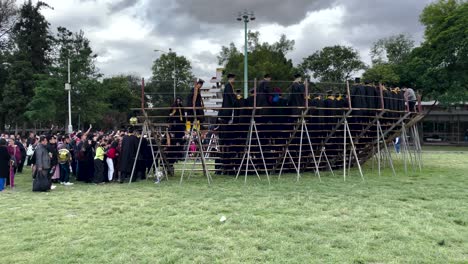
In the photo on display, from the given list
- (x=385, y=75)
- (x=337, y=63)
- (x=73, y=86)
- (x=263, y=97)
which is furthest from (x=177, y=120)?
(x=337, y=63)

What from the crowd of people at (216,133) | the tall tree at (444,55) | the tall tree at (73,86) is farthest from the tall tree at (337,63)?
the crowd of people at (216,133)

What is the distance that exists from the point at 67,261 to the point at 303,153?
1015cm

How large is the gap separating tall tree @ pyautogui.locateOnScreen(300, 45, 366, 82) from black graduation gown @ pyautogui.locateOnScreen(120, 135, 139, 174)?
47.1 meters

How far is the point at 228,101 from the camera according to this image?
12453 mm

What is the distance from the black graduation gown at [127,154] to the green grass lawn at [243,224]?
2.02 meters

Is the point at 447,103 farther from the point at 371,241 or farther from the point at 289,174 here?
the point at 371,241

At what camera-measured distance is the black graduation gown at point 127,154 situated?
13.1 meters

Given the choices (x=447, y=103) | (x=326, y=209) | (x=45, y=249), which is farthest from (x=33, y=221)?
(x=447, y=103)

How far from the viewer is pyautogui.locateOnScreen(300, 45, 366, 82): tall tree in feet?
186

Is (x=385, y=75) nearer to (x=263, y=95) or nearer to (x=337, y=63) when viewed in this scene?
(x=337, y=63)

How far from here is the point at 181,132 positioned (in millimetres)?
12906

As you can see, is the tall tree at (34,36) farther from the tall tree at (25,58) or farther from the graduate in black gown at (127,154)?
the graduate in black gown at (127,154)

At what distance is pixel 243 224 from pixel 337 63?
5376 centimetres

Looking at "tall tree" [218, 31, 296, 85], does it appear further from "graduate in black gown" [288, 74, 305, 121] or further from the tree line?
"graduate in black gown" [288, 74, 305, 121]
